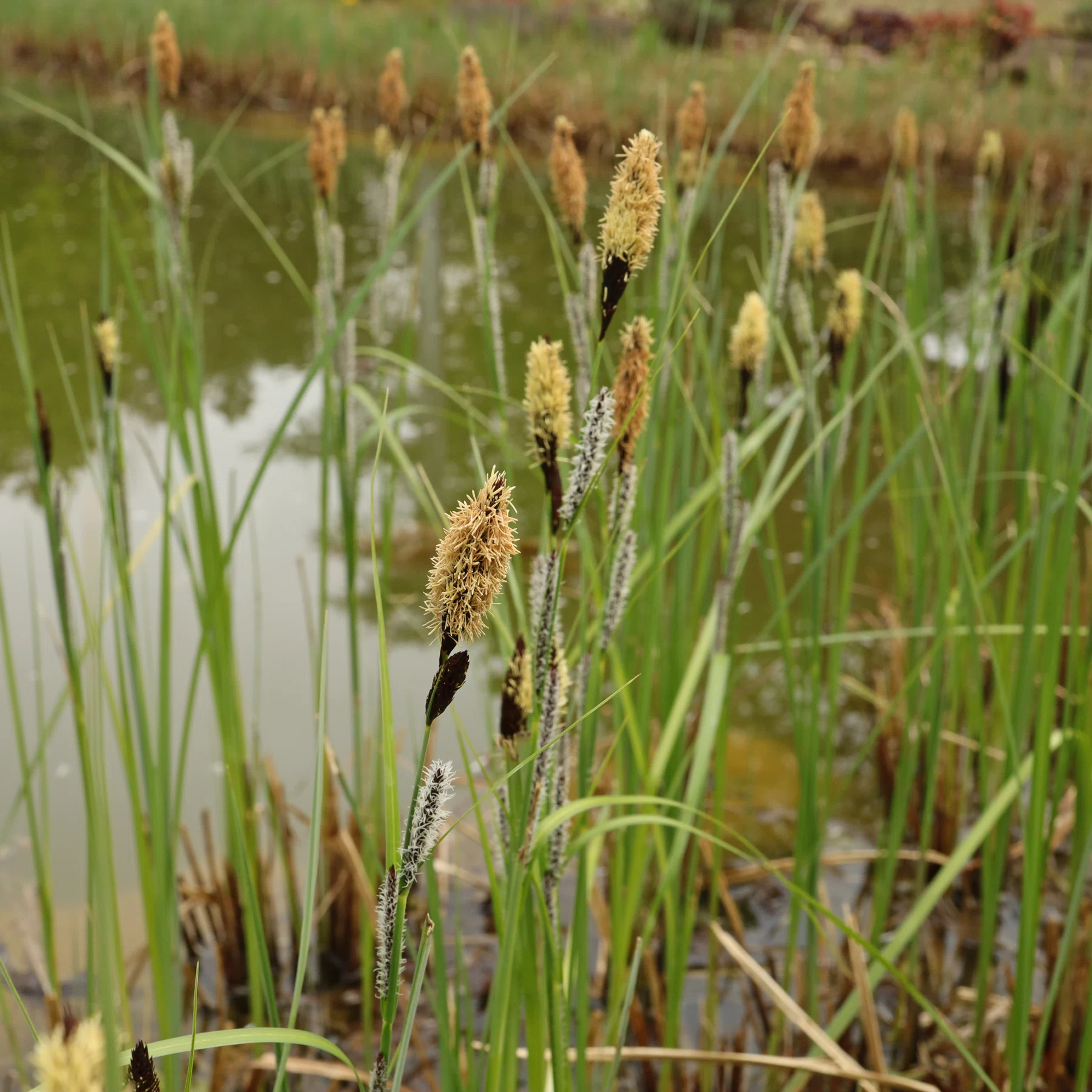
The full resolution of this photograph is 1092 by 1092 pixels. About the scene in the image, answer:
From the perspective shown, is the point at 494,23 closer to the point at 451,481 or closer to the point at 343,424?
the point at 451,481

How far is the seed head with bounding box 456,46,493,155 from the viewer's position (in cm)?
103

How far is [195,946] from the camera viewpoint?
5.99 ft

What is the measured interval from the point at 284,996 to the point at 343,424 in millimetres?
909

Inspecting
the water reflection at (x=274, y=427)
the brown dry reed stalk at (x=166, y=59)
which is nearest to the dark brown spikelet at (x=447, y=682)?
the water reflection at (x=274, y=427)

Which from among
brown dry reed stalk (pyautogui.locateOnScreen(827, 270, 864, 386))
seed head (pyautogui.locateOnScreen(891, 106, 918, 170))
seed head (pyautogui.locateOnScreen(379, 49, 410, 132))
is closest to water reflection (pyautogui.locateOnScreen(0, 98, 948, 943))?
seed head (pyautogui.locateOnScreen(379, 49, 410, 132))

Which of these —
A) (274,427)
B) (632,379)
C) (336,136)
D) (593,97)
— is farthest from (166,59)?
(593,97)

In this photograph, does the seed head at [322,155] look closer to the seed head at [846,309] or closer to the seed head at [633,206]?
the seed head at [846,309]

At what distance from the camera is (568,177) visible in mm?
925

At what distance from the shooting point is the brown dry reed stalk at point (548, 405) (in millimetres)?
658

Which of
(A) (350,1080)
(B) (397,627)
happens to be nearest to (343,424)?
(A) (350,1080)

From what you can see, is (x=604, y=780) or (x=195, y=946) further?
(x=604, y=780)

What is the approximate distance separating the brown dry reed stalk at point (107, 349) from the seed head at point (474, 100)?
0.38 meters

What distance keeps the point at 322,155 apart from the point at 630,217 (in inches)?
31.5

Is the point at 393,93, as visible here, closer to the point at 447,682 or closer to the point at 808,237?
the point at 808,237
